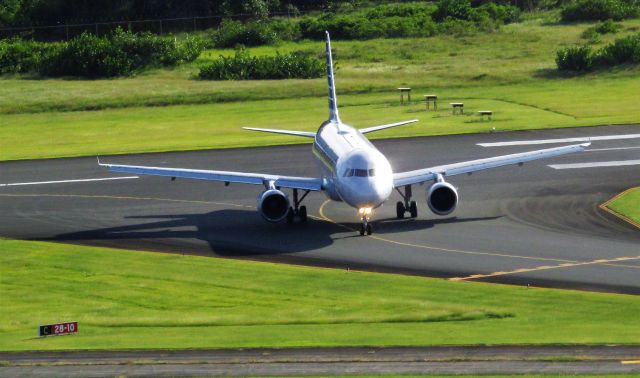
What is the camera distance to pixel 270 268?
52.8m

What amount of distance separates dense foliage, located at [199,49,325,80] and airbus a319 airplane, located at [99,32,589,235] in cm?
5998

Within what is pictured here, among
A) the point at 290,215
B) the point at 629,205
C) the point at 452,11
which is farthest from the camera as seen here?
the point at 452,11

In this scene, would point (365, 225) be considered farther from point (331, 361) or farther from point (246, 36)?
point (246, 36)

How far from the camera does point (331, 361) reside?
35.0 m

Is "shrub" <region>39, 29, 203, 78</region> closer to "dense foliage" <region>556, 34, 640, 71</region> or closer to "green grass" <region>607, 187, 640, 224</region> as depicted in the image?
"dense foliage" <region>556, 34, 640, 71</region>

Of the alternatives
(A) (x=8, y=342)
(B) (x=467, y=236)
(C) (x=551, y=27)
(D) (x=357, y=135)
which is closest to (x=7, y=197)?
(D) (x=357, y=135)

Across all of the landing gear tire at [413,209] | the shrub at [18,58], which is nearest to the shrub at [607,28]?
the shrub at [18,58]

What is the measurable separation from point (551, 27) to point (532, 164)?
71.4m

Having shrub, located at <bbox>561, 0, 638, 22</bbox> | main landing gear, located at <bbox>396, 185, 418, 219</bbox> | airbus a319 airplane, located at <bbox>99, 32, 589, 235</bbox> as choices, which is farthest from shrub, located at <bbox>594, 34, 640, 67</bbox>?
main landing gear, located at <bbox>396, 185, 418, 219</bbox>

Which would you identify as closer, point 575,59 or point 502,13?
point 575,59

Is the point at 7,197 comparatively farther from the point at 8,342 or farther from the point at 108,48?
the point at 108,48

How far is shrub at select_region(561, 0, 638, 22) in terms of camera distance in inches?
5655

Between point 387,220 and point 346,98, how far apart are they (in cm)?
5194

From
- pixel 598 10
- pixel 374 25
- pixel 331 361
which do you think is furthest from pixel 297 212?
pixel 598 10
